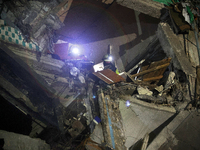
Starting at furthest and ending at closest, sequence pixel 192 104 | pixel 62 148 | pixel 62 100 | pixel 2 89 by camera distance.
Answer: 1. pixel 62 100
2. pixel 62 148
3. pixel 2 89
4. pixel 192 104

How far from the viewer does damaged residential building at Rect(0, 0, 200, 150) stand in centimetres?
364

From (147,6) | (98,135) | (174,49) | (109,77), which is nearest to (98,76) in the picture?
(109,77)

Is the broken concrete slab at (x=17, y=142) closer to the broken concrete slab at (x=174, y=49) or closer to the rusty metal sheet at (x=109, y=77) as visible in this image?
the rusty metal sheet at (x=109, y=77)

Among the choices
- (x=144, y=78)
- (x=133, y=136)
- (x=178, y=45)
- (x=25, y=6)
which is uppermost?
(x=25, y=6)

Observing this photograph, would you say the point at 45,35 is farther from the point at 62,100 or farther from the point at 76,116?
the point at 76,116

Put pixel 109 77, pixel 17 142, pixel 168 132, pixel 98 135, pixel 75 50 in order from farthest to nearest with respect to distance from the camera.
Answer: pixel 75 50, pixel 109 77, pixel 98 135, pixel 168 132, pixel 17 142

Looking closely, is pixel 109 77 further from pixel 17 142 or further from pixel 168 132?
pixel 17 142

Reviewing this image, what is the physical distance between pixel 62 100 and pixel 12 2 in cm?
491

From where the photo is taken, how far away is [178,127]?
3361 mm

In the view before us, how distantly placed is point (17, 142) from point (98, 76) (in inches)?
140

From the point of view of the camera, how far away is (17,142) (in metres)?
2.96

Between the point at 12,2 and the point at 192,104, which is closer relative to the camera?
the point at 192,104

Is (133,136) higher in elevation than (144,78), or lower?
lower

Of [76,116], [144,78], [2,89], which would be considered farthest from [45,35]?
[144,78]
